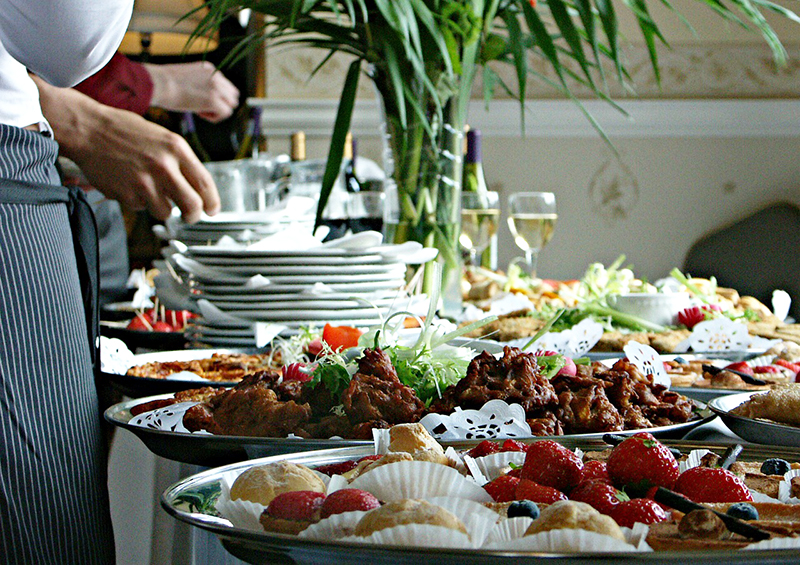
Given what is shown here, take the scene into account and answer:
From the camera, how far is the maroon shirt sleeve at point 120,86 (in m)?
2.11

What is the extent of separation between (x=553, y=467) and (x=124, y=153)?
2.89 ft

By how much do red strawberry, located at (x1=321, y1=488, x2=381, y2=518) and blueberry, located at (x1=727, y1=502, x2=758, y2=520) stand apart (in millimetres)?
177

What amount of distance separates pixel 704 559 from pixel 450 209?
4.09 feet

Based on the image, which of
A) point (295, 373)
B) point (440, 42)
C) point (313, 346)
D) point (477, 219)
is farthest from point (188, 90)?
point (295, 373)

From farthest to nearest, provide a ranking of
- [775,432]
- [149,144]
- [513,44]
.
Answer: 1. [513,44]
2. [149,144]
3. [775,432]

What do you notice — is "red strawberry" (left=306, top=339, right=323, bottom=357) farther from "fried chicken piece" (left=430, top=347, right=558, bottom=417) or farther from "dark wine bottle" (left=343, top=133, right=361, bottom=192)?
"dark wine bottle" (left=343, top=133, right=361, bottom=192)

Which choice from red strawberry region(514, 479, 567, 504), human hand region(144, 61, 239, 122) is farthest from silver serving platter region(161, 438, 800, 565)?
human hand region(144, 61, 239, 122)

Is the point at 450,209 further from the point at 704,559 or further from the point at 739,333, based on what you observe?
the point at 704,559

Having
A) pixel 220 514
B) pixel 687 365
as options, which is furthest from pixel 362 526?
pixel 687 365

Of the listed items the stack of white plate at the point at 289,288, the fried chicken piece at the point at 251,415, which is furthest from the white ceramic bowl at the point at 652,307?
the fried chicken piece at the point at 251,415

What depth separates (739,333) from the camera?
1.26 metres

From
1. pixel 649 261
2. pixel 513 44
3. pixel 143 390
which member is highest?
pixel 513 44

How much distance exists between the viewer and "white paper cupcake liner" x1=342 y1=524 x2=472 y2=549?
0.42 m

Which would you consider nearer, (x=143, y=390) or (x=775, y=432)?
(x=775, y=432)
